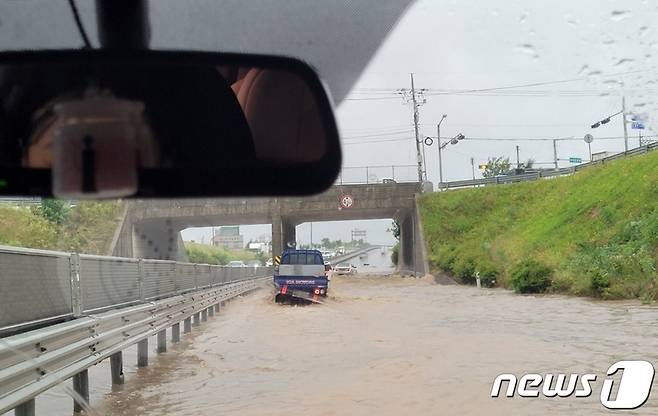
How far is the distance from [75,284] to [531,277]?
25.1 m

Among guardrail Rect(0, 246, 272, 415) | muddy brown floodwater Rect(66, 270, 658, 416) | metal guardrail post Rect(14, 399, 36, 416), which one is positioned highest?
guardrail Rect(0, 246, 272, 415)

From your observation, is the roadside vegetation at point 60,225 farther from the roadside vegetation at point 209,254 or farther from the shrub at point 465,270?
the shrub at point 465,270

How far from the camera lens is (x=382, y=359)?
12.3 metres

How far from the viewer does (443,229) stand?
46.8 meters

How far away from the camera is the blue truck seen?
94.3 feet

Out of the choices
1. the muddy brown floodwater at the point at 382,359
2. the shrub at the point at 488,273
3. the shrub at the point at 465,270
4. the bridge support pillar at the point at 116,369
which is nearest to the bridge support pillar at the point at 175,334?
the muddy brown floodwater at the point at 382,359

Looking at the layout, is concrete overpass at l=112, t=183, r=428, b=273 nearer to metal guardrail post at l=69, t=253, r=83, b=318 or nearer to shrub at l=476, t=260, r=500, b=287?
metal guardrail post at l=69, t=253, r=83, b=318

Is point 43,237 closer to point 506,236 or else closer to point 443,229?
point 506,236

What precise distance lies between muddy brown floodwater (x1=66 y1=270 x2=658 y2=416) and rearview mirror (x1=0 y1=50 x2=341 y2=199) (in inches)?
171

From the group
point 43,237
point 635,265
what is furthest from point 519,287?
point 43,237

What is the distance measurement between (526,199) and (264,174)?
4154 cm

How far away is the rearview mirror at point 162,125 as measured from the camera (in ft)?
12.5

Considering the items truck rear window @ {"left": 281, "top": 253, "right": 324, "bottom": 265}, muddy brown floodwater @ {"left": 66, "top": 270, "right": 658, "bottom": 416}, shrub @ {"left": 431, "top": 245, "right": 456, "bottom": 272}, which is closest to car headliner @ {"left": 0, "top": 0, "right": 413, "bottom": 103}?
muddy brown floodwater @ {"left": 66, "top": 270, "right": 658, "bottom": 416}

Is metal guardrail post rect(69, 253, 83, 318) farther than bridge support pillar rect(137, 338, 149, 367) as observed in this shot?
No
